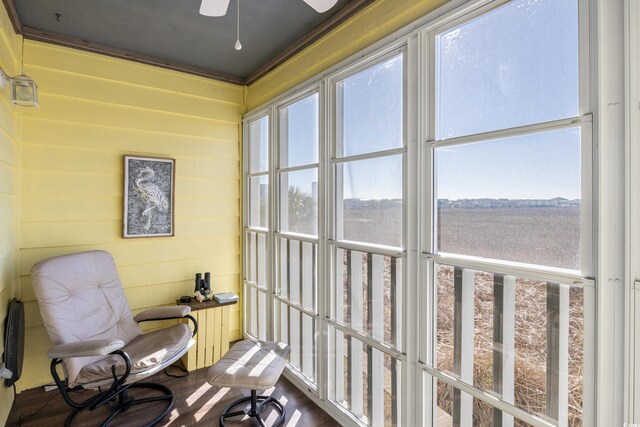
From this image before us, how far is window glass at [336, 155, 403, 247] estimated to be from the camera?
74.6 inches

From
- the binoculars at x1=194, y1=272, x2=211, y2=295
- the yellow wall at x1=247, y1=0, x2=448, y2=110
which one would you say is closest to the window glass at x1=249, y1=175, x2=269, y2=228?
the binoculars at x1=194, y1=272, x2=211, y2=295

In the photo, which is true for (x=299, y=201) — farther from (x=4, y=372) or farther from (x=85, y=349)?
(x=4, y=372)

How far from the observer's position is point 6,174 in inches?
86.5

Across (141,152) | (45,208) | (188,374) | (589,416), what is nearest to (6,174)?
(45,208)

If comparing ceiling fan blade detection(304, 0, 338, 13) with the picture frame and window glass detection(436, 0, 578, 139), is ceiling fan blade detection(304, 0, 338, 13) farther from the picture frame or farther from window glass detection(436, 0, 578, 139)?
the picture frame

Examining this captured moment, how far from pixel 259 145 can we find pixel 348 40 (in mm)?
1501

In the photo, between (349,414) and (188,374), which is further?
(188,374)

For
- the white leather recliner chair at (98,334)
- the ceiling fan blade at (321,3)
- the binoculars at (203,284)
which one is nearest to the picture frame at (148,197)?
the white leather recliner chair at (98,334)

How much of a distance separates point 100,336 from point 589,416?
2959 millimetres

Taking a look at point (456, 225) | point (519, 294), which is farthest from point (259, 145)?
point (519, 294)

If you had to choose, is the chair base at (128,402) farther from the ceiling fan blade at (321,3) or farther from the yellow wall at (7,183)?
the ceiling fan blade at (321,3)

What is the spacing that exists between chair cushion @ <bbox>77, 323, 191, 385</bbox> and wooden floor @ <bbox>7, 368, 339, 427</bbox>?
0.44 meters

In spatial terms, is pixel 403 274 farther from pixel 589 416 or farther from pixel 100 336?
pixel 100 336

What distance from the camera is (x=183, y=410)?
242 centimetres
